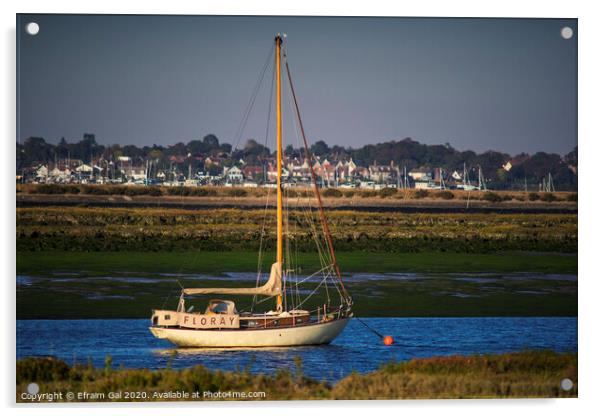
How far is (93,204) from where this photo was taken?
2770 cm

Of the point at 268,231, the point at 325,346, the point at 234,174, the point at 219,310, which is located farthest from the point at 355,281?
the point at 268,231

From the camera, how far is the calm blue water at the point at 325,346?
1920 centimetres

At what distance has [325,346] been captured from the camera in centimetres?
2152

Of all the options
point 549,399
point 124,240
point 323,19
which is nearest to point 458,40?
point 323,19

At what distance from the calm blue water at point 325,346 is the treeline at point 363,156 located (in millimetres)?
2539

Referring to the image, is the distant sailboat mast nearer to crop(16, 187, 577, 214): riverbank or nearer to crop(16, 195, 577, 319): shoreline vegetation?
crop(16, 195, 577, 319): shoreline vegetation

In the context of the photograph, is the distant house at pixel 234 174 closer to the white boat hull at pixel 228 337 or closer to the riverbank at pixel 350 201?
the riverbank at pixel 350 201

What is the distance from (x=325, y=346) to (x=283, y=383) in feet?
11.9

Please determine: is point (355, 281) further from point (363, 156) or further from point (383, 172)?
point (383, 172)

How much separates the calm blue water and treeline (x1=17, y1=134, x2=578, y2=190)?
254 cm

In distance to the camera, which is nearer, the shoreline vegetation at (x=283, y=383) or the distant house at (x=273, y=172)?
the shoreline vegetation at (x=283, y=383)

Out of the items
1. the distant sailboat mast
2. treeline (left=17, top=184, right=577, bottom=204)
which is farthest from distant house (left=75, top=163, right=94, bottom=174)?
the distant sailboat mast

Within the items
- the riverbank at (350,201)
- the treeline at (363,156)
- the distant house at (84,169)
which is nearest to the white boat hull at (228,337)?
the treeline at (363,156)

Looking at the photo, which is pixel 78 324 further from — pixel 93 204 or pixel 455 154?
pixel 455 154
